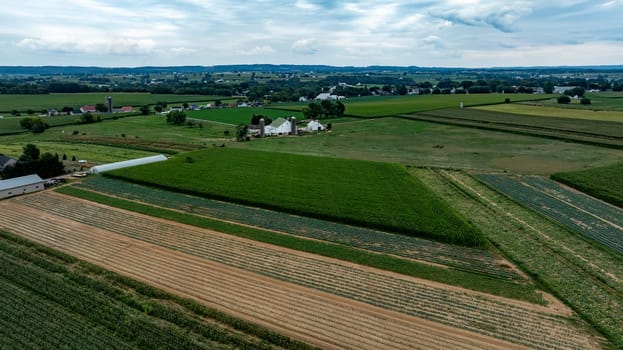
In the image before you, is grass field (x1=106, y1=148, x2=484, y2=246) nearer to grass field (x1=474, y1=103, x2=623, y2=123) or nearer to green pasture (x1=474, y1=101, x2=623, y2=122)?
grass field (x1=474, y1=103, x2=623, y2=123)

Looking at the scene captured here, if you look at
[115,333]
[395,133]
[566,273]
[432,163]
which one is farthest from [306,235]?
[395,133]

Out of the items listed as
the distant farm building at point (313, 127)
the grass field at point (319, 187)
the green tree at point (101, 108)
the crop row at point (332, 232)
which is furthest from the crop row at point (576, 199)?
the green tree at point (101, 108)

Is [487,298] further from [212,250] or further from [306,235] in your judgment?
[212,250]

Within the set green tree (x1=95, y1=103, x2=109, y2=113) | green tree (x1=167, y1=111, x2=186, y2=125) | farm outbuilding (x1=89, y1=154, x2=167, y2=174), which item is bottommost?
farm outbuilding (x1=89, y1=154, x2=167, y2=174)

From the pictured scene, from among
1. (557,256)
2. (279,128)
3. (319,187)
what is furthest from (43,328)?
(279,128)

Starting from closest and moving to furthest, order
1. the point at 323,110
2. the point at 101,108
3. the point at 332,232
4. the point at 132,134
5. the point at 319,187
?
the point at 332,232 → the point at 319,187 → the point at 132,134 → the point at 323,110 → the point at 101,108

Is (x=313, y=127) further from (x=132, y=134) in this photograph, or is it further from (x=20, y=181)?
(x=20, y=181)

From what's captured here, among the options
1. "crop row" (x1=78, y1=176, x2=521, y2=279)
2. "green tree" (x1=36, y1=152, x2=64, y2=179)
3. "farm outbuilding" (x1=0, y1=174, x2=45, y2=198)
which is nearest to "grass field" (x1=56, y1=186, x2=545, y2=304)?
"crop row" (x1=78, y1=176, x2=521, y2=279)
